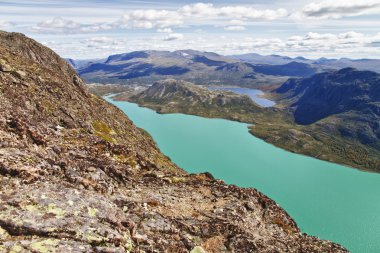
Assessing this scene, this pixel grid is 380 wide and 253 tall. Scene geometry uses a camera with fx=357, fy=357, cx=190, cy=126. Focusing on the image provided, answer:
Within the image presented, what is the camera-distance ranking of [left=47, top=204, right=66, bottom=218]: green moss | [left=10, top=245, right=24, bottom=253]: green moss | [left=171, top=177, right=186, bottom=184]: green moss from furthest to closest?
1. [left=171, top=177, right=186, bottom=184]: green moss
2. [left=47, top=204, right=66, bottom=218]: green moss
3. [left=10, top=245, right=24, bottom=253]: green moss

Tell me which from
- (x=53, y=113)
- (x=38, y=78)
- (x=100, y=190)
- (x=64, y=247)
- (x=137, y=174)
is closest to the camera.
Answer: (x=64, y=247)

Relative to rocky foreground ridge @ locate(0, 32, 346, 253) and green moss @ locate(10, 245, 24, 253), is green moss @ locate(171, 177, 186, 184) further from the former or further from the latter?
green moss @ locate(10, 245, 24, 253)

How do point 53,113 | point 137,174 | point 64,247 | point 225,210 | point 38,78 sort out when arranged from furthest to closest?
point 38,78 < point 53,113 < point 137,174 < point 225,210 < point 64,247

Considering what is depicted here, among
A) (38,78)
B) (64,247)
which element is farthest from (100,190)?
(38,78)

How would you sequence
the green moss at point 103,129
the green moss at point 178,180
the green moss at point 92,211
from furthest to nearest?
the green moss at point 103,129
the green moss at point 178,180
the green moss at point 92,211

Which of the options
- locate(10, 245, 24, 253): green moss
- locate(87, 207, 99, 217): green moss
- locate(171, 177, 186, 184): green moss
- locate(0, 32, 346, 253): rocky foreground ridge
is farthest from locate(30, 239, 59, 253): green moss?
locate(171, 177, 186, 184): green moss

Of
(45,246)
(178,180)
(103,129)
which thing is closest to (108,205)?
(45,246)

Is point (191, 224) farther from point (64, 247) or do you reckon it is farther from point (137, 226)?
point (64, 247)

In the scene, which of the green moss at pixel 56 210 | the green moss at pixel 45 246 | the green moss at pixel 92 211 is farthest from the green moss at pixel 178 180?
the green moss at pixel 45 246

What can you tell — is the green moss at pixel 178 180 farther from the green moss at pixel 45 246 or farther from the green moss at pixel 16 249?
the green moss at pixel 16 249
